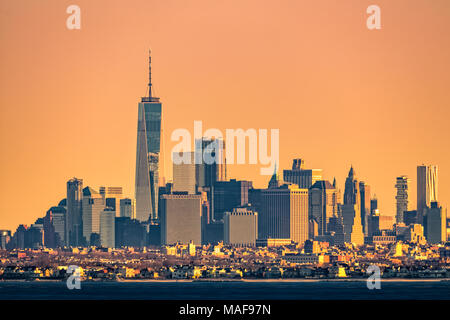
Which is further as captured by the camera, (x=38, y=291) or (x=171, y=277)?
(x=171, y=277)
